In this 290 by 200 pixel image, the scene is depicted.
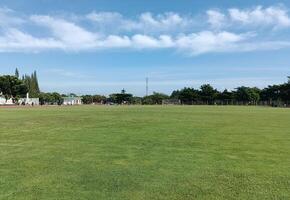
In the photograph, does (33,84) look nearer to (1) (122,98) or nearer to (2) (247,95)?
(1) (122,98)

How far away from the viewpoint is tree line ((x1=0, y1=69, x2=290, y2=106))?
104 metres

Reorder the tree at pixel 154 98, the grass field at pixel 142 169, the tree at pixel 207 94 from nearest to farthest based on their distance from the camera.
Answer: the grass field at pixel 142 169 < the tree at pixel 207 94 < the tree at pixel 154 98

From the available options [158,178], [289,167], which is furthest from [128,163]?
[289,167]

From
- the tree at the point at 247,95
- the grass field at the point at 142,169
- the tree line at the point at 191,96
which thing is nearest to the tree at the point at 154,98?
the tree line at the point at 191,96

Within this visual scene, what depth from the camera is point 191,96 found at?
140 m

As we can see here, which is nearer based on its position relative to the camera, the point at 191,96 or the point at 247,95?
the point at 247,95

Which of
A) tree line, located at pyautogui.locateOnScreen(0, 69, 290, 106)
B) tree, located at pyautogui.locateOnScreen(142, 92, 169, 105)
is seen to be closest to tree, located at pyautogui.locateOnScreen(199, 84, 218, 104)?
tree line, located at pyautogui.locateOnScreen(0, 69, 290, 106)

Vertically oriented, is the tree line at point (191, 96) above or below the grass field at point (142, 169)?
above

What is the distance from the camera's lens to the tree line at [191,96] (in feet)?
341

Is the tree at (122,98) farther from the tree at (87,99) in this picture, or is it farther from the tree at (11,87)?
the tree at (11,87)

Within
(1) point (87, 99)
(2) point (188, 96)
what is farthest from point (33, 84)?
(2) point (188, 96)

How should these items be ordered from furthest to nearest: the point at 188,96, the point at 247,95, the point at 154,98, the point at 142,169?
1. the point at 154,98
2. the point at 188,96
3. the point at 247,95
4. the point at 142,169

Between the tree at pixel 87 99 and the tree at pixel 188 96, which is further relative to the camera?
the tree at pixel 87 99

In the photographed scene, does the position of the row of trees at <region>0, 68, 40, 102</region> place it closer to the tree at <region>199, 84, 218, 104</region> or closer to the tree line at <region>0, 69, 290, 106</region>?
the tree line at <region>0, 69, 290, 106</region>
